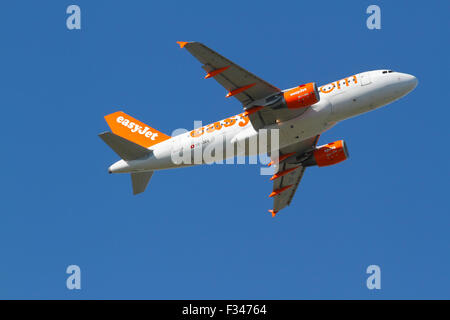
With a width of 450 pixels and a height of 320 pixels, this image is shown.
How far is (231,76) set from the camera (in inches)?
1989

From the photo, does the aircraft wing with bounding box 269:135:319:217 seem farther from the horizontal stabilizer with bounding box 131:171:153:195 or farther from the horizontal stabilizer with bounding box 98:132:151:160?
the horizontal stabilizer with bounding box 98:132:151:160

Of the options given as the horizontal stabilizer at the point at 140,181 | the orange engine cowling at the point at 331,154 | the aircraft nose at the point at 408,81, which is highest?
the aircraft nose at the point at 408,81

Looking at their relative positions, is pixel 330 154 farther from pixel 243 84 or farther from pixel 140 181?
pixel 140 181

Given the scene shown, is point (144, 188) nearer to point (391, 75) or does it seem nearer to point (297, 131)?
point (297, 131)

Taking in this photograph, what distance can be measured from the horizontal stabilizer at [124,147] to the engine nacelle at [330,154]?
49.4ft

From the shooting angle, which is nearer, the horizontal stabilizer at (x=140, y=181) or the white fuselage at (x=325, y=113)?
the white fuselage at (x=325, y=113)

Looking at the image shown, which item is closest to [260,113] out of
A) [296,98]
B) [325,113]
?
[296,98]

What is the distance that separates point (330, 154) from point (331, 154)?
89 mm

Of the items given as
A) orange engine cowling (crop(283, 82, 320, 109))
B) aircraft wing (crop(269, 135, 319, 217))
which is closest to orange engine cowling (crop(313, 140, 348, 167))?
aircraft wing (crop(269, 135, 319, 217))

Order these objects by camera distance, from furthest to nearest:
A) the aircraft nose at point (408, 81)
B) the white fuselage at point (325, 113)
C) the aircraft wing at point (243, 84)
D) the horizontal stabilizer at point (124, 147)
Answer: the horizontal stabilizer at point (124, 147) → the aircraft nose at point (408, 81) → the white fuselage at point (325, 113) → the aircraft wing at point (243, 84)

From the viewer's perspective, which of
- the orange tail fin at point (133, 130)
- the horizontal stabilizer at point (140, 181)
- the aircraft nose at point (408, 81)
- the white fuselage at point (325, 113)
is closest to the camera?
the white fuselage at point (325, 113)

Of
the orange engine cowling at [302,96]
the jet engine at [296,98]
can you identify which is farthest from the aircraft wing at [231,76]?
the orange engine cowling at [302,96]

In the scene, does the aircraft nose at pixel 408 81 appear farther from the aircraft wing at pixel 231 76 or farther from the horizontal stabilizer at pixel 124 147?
the horizontal stabilizer at pixel 124 147

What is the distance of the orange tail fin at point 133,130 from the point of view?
5788cm
